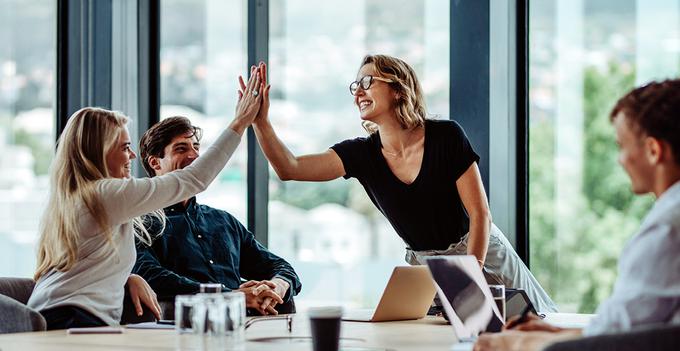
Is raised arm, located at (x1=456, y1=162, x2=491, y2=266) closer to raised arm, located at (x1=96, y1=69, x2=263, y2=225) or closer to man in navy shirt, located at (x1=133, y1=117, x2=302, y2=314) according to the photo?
man in navy shirt, located at (x1=133, y1=117, x2=302, y2=314)

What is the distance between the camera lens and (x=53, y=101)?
4957 millimetres

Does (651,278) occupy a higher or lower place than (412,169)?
lower

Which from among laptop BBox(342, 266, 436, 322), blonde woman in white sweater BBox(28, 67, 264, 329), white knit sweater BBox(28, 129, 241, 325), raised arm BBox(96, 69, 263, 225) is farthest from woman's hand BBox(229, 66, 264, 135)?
laptop BBox(342, 266, 436, 322)

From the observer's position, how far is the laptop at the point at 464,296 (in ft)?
7.57

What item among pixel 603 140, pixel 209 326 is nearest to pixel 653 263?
Result: pixel 209 326

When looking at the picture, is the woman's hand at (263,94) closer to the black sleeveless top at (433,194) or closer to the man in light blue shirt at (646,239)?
the black sleeveless top at (433,194)

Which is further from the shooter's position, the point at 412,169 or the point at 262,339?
the point at 412,169

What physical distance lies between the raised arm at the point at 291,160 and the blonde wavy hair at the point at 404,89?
318 mm

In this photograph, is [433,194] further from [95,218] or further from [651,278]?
[651,278]

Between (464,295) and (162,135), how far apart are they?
5.95 ft

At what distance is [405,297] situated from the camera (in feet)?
9.53

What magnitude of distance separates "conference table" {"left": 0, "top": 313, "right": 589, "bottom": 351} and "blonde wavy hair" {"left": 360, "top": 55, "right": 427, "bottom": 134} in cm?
123

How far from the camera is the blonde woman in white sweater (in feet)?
10.0

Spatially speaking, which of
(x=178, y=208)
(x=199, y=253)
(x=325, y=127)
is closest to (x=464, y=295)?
(x=199, y=253)
